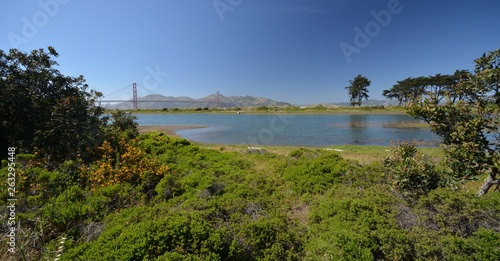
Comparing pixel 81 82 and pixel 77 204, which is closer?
pixel 77 204

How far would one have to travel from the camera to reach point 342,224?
460cm

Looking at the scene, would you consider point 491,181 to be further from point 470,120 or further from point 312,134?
point 312,134

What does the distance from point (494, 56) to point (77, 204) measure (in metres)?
10.1

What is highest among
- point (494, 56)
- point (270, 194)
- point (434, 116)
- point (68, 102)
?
point (494, 56)

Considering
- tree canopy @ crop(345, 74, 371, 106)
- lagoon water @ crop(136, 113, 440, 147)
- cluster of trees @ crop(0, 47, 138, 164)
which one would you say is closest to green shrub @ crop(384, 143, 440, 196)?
lagoon water @ crop(136, 113, 440, 147)

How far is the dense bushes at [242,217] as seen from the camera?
150 inches

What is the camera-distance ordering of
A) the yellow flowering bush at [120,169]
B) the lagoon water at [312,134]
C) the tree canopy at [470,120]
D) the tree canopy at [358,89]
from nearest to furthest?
the tree canopy at [470,120] → the yellow flowering bush at [120,169] → the lagoon water at [312,134] → the tree canopy at [358,89]

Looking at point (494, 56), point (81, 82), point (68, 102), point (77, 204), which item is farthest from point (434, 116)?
point (81, 82)

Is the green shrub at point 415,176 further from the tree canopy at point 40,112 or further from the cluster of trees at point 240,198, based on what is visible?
the tree canopy at point 40,112

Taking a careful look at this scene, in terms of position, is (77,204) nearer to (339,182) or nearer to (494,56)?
(339,182)

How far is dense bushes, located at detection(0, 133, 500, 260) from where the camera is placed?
381 centimetres

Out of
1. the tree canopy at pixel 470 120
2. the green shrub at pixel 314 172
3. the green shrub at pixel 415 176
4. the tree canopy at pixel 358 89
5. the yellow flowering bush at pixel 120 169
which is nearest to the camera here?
the tree canopy at pixel 470 120

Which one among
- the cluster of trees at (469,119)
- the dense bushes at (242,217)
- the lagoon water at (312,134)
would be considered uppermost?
the cluster of trees at (469,119)

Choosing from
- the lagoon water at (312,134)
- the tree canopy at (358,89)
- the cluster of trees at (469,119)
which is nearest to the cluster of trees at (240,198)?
the cluster of trees at (469,119)
